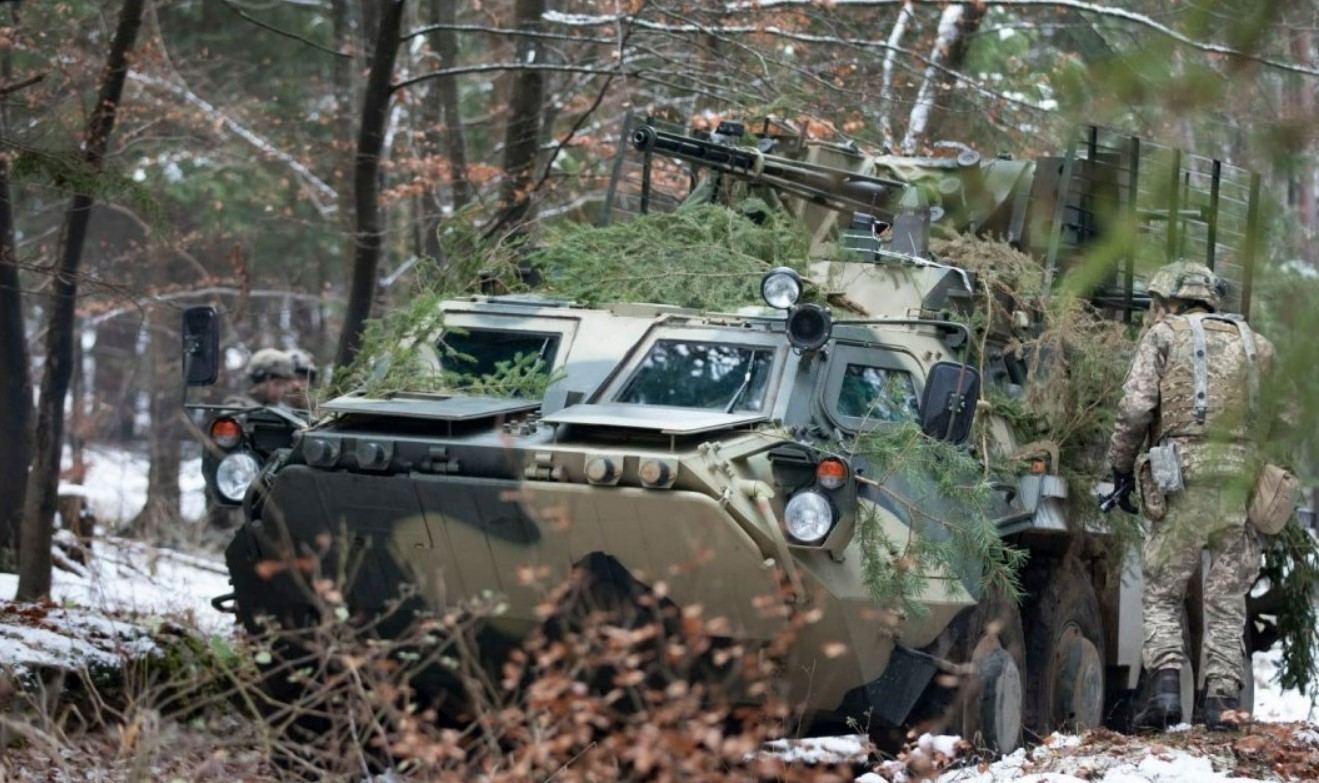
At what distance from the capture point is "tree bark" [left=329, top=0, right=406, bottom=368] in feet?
32.3

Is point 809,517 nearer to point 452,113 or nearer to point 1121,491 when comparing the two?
point 1121,491

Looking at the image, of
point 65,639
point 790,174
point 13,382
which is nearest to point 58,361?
point 13,382

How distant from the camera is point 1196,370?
24.9 ft

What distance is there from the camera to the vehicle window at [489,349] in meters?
8.11

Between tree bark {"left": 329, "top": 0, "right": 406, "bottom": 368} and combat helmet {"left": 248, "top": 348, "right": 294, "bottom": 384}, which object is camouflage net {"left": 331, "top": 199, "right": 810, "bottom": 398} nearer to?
tree bark {"left": 329, "top": 0, "right": 406, "bottom": 368}

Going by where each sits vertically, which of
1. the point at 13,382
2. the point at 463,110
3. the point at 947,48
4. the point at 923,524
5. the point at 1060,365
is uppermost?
the point at 463,110

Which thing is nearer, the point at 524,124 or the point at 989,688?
the point at 989,688

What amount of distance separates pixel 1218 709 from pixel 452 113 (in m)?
7.92

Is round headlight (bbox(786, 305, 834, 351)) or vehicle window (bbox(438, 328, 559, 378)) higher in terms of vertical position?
round headlight (bbox(786, 305, 834, 351))

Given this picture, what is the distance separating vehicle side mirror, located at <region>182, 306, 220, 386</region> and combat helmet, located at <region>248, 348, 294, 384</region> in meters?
3.34

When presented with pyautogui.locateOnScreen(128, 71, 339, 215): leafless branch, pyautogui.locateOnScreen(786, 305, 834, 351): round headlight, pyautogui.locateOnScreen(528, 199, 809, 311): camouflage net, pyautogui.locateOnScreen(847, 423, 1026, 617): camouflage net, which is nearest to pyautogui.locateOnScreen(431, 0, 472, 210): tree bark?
pyautogui.locateOnScreen(128, 71, 339, 215): leafless branch

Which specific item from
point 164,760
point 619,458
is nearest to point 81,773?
point 164,760

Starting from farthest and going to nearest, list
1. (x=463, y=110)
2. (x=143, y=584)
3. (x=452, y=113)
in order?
(x=463, y=110) < (x=452, y=113) < (x=143, y=584)

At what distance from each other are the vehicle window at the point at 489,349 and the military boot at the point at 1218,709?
9.71ft
